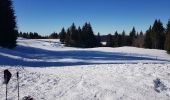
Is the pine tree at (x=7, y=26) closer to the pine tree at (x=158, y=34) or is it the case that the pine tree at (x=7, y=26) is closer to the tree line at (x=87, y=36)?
the tree line at (x=87, y=36)

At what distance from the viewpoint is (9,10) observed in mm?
45969

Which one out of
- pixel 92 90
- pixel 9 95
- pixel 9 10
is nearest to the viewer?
pixel 9 95

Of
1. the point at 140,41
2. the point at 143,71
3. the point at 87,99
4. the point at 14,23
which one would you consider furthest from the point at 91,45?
the point at 87,99

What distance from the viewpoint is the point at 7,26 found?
43.7m

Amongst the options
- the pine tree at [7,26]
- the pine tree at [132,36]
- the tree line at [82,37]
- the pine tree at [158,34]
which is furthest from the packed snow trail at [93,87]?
the pine tree at [132,36]

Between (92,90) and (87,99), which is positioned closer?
(87,99)

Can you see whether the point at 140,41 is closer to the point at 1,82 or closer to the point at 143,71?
the point at 143,71

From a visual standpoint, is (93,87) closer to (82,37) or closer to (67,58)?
(67,58)

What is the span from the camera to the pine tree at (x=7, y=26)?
42.5 m

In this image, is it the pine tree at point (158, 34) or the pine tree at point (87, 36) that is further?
the pine tree at point (87, 36)

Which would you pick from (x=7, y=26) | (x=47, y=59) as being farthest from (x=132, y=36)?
(x=47, y=59)

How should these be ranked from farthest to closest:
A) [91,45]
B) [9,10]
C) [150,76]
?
[91,45] → [9,10] → [150,76]

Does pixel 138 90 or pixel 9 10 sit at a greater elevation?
pixel 9 10

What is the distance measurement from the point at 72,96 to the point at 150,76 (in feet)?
19.9
